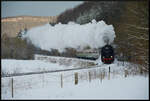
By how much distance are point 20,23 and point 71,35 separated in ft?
4.49

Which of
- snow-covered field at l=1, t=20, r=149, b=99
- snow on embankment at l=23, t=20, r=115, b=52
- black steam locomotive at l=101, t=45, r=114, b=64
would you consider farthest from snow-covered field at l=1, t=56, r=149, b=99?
snow on embankment at l=23, t=20, r=115, b=52

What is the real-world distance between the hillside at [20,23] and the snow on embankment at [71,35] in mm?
144

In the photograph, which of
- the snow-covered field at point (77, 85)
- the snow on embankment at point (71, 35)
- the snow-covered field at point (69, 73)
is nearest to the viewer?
the snow-covered field at point (77, 85)

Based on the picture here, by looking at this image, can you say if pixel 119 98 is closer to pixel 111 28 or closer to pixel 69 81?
pixel 111 28

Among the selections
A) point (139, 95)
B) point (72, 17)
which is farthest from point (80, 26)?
point (139, 95)

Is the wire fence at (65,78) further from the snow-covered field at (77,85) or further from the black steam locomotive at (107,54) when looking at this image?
the black steam locomotive at (107,54)

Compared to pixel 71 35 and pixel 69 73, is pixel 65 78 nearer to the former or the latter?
pixel 69 73

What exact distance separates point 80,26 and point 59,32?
0.58 metres

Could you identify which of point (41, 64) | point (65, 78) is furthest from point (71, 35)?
point (65, 78)

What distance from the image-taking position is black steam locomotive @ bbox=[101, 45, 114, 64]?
5.34 m

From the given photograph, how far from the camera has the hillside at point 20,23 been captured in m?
5.07

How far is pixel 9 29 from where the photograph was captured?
5.15 metres

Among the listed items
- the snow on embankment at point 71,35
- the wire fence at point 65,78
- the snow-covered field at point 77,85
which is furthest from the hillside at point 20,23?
the wire fence at point 65,78

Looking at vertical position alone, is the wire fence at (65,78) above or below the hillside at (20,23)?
below
